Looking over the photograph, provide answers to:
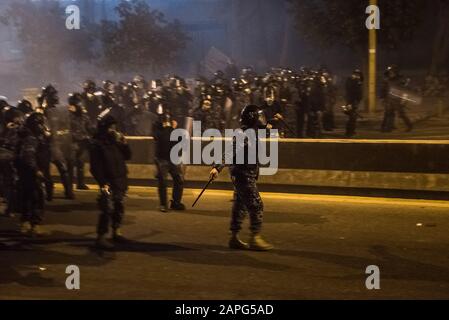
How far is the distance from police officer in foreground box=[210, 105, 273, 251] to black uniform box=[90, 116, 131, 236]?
4.51 feet

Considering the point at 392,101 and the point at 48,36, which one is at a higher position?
the point at 48,36

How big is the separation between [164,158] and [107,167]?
8.50 feet

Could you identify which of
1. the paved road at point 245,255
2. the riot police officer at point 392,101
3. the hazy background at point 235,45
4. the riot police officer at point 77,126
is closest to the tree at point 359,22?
the riot police officer at point 392,101

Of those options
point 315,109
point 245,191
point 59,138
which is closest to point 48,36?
point 315,109

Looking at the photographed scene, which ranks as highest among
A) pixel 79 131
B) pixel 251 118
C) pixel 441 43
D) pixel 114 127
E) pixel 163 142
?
pixel 441 43

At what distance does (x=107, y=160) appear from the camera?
8.11 m

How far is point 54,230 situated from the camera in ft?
31.4

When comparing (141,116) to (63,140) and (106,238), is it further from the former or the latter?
(106,238)

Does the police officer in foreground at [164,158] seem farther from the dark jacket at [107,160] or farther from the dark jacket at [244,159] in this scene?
the dark jacket at [244,159]

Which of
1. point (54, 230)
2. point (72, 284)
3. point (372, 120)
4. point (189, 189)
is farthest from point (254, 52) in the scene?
point (72, 284)

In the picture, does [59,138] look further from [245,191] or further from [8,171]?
[245,191]

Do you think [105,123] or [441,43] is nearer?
[105,123]

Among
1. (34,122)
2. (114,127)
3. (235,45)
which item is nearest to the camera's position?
(114,127)

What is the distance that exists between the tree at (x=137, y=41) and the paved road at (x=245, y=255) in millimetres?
20850
